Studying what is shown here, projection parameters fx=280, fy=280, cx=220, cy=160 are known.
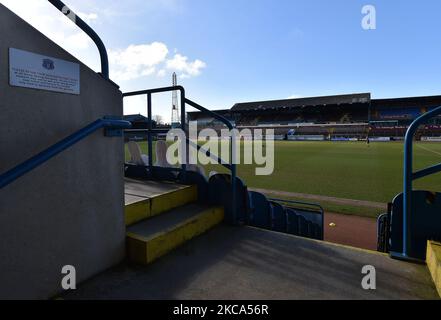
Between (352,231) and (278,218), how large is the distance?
91.2 inches

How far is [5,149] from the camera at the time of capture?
1.80 metres

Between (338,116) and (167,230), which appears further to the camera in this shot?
(338,116)

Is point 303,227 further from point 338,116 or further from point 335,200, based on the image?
point 338,116

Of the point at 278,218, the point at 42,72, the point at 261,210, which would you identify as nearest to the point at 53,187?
the point at 42,72

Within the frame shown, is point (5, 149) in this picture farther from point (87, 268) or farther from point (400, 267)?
point (400, 267)

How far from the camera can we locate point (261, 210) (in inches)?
178

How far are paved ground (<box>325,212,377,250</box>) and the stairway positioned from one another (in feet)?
10.7

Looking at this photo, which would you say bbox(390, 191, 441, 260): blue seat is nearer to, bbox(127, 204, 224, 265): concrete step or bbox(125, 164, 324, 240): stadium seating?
bbox(125, 164, 324, 240): stadium seating

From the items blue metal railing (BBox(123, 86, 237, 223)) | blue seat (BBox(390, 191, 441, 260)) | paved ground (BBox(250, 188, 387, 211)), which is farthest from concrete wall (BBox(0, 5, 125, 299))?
paved ground (BBox(250, 188, 387, 211))

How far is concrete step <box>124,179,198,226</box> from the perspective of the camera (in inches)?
121

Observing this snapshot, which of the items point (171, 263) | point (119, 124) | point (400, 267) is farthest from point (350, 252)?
point (119, 124)

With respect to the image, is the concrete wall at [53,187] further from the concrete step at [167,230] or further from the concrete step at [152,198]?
the concrete step at [152,198]

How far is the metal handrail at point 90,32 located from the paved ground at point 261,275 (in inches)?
70.1
